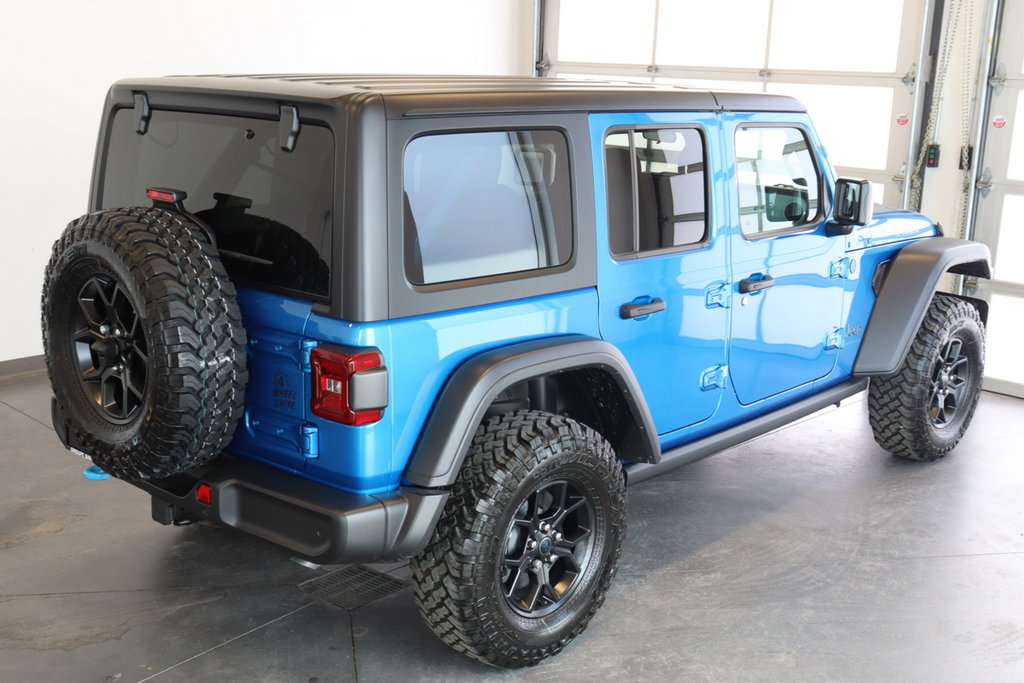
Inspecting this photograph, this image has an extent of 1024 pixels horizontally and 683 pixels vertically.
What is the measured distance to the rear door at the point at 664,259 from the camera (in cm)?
338

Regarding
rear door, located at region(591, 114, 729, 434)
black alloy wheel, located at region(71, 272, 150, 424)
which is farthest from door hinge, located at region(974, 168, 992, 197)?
black alloy wheel, located at region(71, 272, 150, 424)

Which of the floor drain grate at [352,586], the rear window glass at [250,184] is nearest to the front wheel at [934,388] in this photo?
the floor drain grate at [352,586]

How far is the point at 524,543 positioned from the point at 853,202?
2043 millimetres

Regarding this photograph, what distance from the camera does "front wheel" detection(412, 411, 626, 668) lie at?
2.98 metres

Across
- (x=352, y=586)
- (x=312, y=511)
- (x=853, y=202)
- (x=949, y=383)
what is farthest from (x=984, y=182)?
(x=312, y=511)

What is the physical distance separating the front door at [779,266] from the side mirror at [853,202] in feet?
0.26

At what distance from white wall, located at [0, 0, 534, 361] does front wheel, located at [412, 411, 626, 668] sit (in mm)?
4269

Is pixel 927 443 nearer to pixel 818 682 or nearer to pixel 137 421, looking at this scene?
pixel 818 682

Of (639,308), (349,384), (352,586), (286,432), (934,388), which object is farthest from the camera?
(934,388)

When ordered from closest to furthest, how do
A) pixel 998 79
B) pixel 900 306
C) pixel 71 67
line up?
1. pixel 900 306
2. pixel 71 67
3. pixel 998 79

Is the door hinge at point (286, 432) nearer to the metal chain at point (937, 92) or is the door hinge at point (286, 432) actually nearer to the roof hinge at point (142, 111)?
the roof hinge at point (142, 111)

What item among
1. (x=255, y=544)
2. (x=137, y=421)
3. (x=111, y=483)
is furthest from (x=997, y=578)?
(x=111, y=483)

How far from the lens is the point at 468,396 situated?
9.30ft

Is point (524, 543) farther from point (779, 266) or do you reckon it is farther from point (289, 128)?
point (779, 266)
